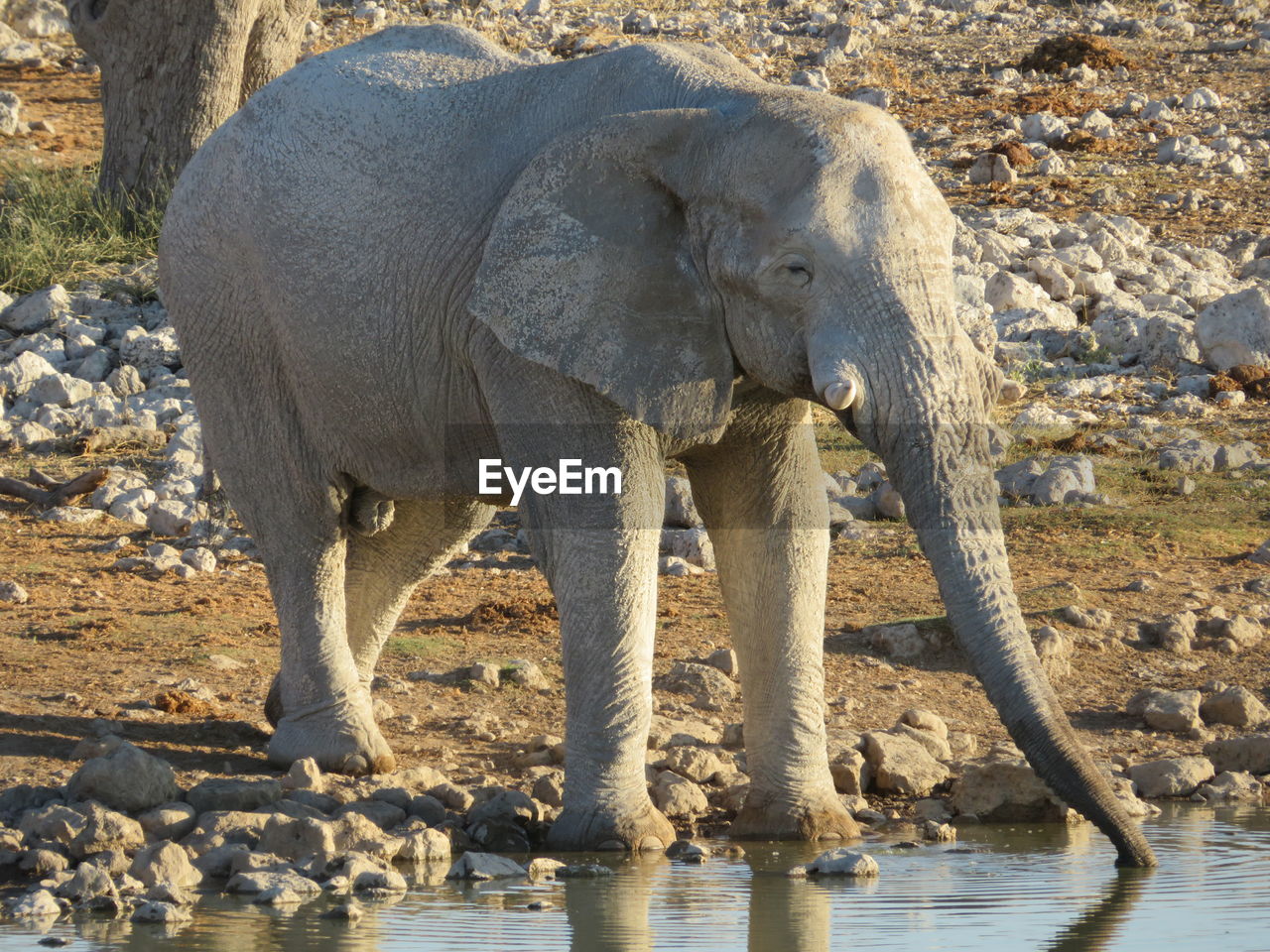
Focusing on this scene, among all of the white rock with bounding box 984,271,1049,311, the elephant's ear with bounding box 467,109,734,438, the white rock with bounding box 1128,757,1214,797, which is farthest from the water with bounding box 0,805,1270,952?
the white rock with bounding box 984,271,1049,311

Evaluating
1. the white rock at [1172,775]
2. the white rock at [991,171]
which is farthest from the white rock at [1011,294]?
the white rock at [1172,775]

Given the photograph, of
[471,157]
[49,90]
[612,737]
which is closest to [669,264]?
[471,157]

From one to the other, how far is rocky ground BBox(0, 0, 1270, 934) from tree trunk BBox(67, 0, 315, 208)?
0.85 m

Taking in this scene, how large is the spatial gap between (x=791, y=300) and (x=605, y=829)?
1.78 meters

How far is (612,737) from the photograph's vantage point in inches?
266

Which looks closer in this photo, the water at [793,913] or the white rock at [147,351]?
the water at [793,913]

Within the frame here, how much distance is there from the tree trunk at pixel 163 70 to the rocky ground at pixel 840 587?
85 centimetres

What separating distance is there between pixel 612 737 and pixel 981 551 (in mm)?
1385

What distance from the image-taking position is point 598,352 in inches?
259

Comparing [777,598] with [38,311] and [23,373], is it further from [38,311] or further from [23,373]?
[38,311]

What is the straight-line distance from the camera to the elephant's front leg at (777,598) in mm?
7035

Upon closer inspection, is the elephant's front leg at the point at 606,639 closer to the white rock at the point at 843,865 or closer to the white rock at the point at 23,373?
the white rock at the point at 843,865

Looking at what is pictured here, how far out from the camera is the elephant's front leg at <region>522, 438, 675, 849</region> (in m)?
6.64

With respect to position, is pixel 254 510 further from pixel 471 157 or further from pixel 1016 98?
pixel 1016 98
